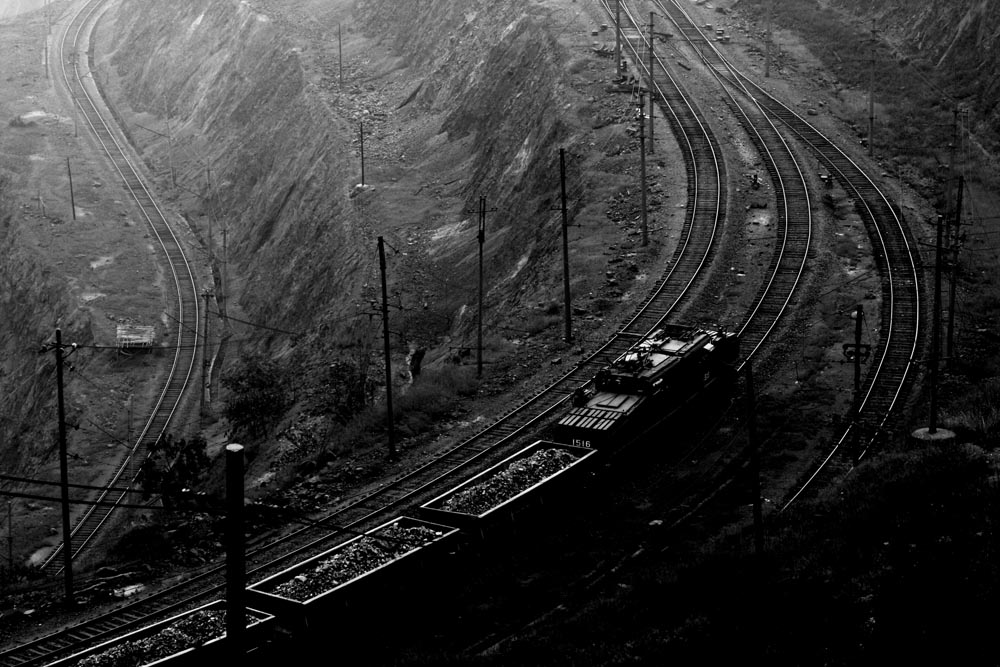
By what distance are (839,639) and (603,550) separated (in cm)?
817

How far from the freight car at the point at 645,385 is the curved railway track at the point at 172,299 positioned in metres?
13.4

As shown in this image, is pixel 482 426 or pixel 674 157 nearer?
pixel 482 426

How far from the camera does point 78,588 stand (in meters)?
29.5

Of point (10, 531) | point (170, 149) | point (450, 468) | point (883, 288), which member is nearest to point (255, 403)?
point (10, 531)

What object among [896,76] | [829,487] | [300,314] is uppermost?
[896,76]

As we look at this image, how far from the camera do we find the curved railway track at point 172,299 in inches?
1945

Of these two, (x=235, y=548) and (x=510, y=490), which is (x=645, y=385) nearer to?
(x=510, y=490)

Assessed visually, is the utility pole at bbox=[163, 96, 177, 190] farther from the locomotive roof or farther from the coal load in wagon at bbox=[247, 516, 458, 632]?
the coal load in wagon at bbox=[247, 516, 458, 632]

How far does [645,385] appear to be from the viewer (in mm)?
31641

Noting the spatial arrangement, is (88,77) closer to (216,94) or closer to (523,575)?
(216,94)

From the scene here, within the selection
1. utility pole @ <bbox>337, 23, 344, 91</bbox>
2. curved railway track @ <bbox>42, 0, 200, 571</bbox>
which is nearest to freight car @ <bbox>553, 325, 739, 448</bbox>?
curved railway track @ <bbox>42, 0, 200, 571</bbox>

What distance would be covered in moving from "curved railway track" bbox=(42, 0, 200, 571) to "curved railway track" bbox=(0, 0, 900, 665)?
3199mm

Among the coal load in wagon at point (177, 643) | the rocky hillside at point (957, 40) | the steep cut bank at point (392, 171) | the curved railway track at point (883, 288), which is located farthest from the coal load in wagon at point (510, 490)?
the rocky hillside at point (957, 40)

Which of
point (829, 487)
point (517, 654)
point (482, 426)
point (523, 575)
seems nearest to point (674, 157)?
point (482, 426)
